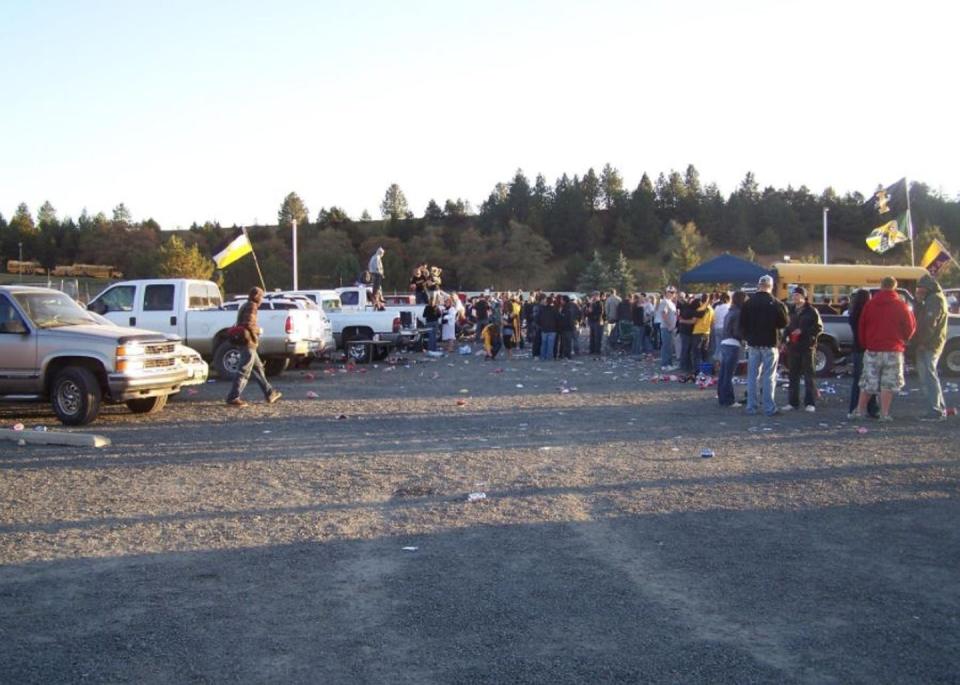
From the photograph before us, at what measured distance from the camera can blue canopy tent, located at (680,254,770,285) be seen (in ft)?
88.8

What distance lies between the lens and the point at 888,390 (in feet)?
37.5

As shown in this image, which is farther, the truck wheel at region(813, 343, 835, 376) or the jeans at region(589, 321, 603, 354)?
the jeans at region(589, 321, 603, 354)

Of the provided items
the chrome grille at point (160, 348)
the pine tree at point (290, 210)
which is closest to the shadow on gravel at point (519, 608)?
the chrome grille at point (160, 348)

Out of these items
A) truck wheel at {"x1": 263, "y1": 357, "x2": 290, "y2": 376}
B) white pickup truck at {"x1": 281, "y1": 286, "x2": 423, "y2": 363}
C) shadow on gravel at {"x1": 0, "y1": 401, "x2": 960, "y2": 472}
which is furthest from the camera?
white pickup truck at {"x1": 281, "y1": 286, "x2": 423, "y2": 363}

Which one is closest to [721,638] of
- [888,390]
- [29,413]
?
[888,390]

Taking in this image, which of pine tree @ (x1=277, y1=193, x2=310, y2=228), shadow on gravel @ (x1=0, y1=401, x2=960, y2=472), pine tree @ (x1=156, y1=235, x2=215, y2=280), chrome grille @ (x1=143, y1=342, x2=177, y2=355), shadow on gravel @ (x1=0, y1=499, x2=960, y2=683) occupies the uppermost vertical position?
pine tree @ (x1=277, y1=193, x2=310, y2=228)

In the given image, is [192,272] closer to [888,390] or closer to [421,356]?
[421,356]

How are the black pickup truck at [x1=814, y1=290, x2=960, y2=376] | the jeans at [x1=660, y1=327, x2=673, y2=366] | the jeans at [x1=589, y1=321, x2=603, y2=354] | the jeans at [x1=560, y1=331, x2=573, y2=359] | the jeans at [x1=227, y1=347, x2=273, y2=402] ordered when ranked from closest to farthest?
1. the jeans at [x1=227, y1=347, x2=273, y2=402]
2. the black pickup truck at [x1=814, y1=290, x2=960, y2=376]
3. the jeans at [x1=660, y1=327, x2=673, y2=366]
4. the jeans at [x1=560, y1=331, x2=573, y2=359]
5. the jeans at [x1=589, y1=321, x2=603, y2=354]

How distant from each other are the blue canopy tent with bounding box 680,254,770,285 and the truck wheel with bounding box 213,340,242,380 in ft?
50.6

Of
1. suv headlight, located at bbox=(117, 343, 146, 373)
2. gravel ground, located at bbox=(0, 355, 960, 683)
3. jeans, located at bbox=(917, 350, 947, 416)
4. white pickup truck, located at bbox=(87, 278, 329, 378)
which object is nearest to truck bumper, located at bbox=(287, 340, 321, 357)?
white pickup truck, located at bbox=(87, 278, 329, 378)

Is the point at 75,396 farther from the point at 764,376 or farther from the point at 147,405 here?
the point at 764,376

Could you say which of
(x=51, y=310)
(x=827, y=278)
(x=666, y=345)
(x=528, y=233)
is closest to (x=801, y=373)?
(x=666, y=345)

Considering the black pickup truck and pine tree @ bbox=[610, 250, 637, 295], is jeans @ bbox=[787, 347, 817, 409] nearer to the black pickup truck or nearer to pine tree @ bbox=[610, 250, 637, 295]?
the black pickup truck

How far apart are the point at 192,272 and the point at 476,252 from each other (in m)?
27.2
